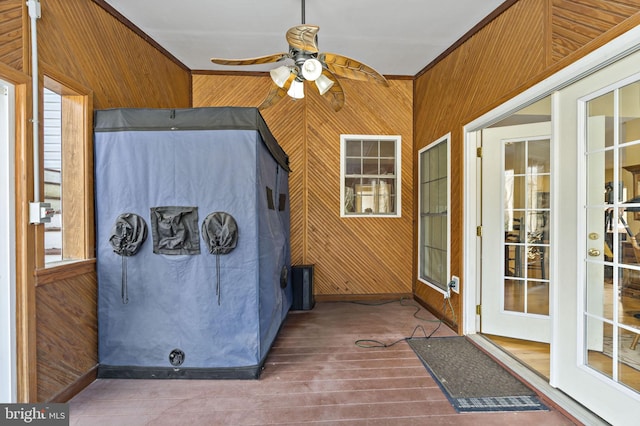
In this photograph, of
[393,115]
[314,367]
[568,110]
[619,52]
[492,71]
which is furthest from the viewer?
[393,115]

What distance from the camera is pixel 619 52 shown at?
1.63 meters

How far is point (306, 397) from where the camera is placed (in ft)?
7.06

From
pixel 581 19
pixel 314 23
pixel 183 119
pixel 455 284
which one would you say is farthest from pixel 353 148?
pixel 581 19

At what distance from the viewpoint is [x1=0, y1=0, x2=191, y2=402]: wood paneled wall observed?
1.86 m

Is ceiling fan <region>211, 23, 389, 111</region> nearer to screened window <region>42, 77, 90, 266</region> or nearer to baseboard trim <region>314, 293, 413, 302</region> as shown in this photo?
screened window <region>42, 77, 90, 266</region>

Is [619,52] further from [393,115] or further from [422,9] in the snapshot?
[393,115]

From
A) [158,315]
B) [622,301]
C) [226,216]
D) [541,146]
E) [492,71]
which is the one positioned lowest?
[158,315]

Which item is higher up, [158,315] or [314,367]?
[158,315]

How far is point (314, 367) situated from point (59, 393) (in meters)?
1.79

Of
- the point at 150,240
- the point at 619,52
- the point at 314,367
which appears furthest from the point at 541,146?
the point at 150,240

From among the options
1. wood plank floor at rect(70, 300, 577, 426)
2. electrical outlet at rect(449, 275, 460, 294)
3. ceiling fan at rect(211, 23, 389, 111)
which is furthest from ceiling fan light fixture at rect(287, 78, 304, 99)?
electrical outlet at rect(449, 275, 460, 294)

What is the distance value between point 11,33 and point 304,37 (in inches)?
70.5

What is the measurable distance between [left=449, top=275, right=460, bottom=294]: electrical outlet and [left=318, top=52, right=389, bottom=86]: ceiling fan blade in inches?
86.7

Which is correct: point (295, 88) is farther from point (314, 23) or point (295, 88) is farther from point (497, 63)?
point (497, 63)
